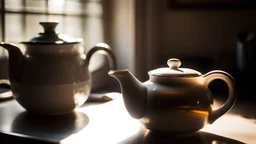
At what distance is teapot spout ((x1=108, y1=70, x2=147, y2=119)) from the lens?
86 centimetres

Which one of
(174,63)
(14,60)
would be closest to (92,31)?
(14,60)

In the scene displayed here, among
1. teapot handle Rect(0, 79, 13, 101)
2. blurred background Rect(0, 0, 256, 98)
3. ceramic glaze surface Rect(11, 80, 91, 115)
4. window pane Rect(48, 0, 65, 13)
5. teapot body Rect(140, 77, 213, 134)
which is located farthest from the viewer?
blurred background Rect(0, 0, 256, 98)

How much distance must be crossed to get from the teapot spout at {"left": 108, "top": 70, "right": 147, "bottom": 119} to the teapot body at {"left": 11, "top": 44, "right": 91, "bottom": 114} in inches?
7.4

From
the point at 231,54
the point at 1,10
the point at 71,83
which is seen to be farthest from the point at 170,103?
the point at 231,54

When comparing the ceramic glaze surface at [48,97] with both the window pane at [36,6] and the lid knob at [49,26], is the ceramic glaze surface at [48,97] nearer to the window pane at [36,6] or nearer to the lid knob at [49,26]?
the lid knob at [49,26]

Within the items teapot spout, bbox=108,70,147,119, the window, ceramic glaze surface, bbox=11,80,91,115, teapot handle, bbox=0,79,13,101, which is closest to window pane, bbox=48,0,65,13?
the window

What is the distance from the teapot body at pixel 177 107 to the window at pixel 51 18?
0.58 metres

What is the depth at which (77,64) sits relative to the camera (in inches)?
41.3

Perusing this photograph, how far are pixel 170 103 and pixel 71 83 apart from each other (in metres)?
0.29

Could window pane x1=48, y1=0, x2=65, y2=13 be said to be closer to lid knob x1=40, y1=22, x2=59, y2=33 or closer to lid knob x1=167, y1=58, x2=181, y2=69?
lid knob x1=40, y1=22, x2=59, y2=33

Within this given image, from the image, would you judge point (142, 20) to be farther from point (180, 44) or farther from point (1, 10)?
point (1, 10)

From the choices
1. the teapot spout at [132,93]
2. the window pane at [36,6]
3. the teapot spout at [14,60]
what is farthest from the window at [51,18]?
the teapot spout at [132,93]

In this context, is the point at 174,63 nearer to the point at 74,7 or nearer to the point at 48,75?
the point at 48,75

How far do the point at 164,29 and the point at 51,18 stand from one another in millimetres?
530
